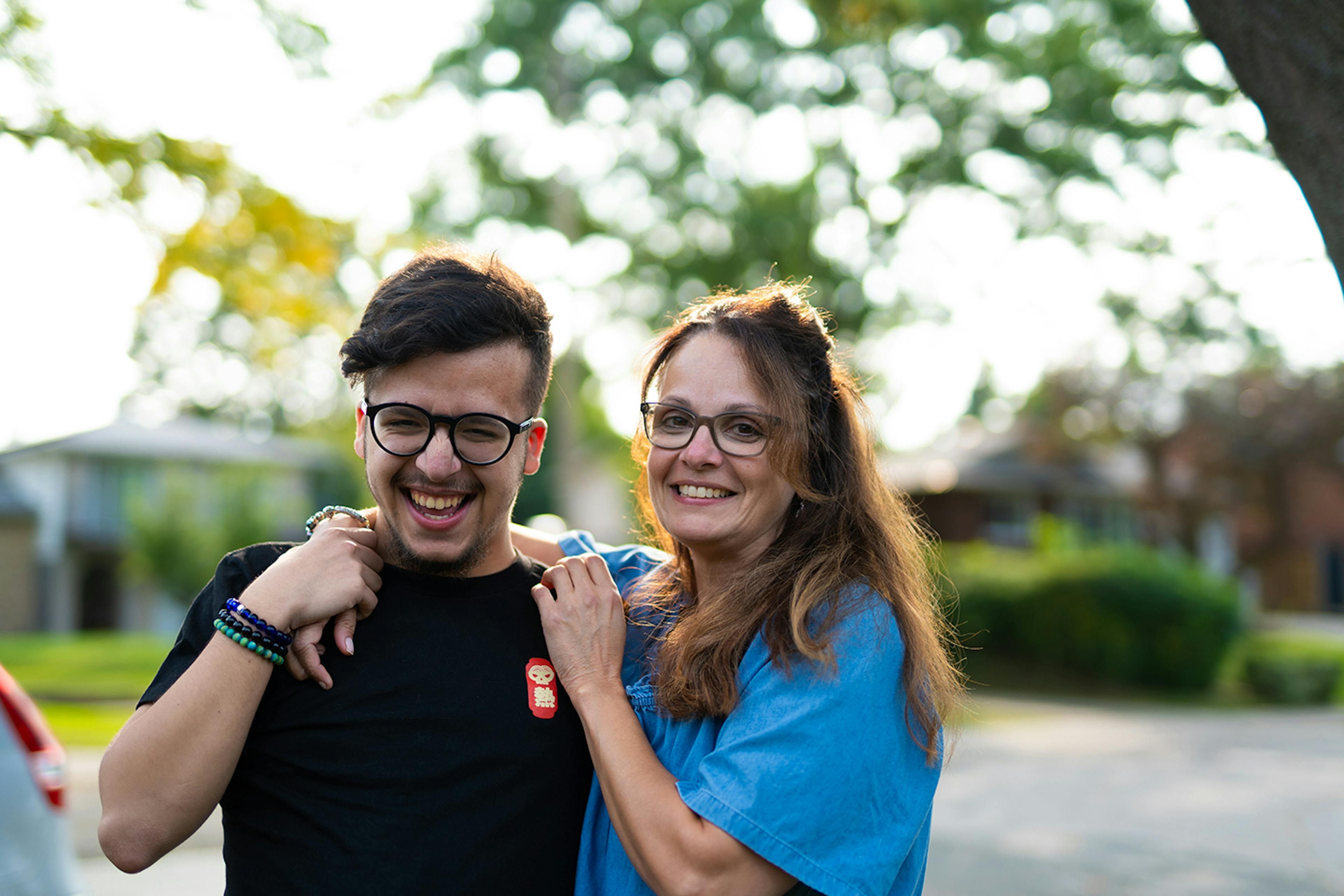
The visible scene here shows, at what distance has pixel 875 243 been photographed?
21.1 metres

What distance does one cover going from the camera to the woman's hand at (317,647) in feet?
7.36

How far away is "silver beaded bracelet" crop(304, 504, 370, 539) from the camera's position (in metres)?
2.55

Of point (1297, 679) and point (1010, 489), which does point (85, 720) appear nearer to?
point (1297, 679)

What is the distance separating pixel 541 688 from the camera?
246 cm

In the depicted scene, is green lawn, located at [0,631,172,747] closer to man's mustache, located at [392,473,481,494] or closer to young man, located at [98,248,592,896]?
young man, located at [98,248,592,896]

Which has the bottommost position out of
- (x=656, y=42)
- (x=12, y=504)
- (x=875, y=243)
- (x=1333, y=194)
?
(x=12, y=504)

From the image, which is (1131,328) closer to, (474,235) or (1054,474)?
(474,235)

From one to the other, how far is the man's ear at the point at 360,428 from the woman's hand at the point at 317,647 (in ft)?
0.69

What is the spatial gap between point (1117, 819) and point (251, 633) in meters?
8.30

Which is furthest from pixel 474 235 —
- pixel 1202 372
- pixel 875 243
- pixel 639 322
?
pixel 1202 372

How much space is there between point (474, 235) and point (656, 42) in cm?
535

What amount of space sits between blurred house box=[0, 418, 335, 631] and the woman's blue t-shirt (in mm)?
31336

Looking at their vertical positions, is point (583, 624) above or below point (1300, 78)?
below

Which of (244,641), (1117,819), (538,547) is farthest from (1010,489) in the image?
(244,641)
